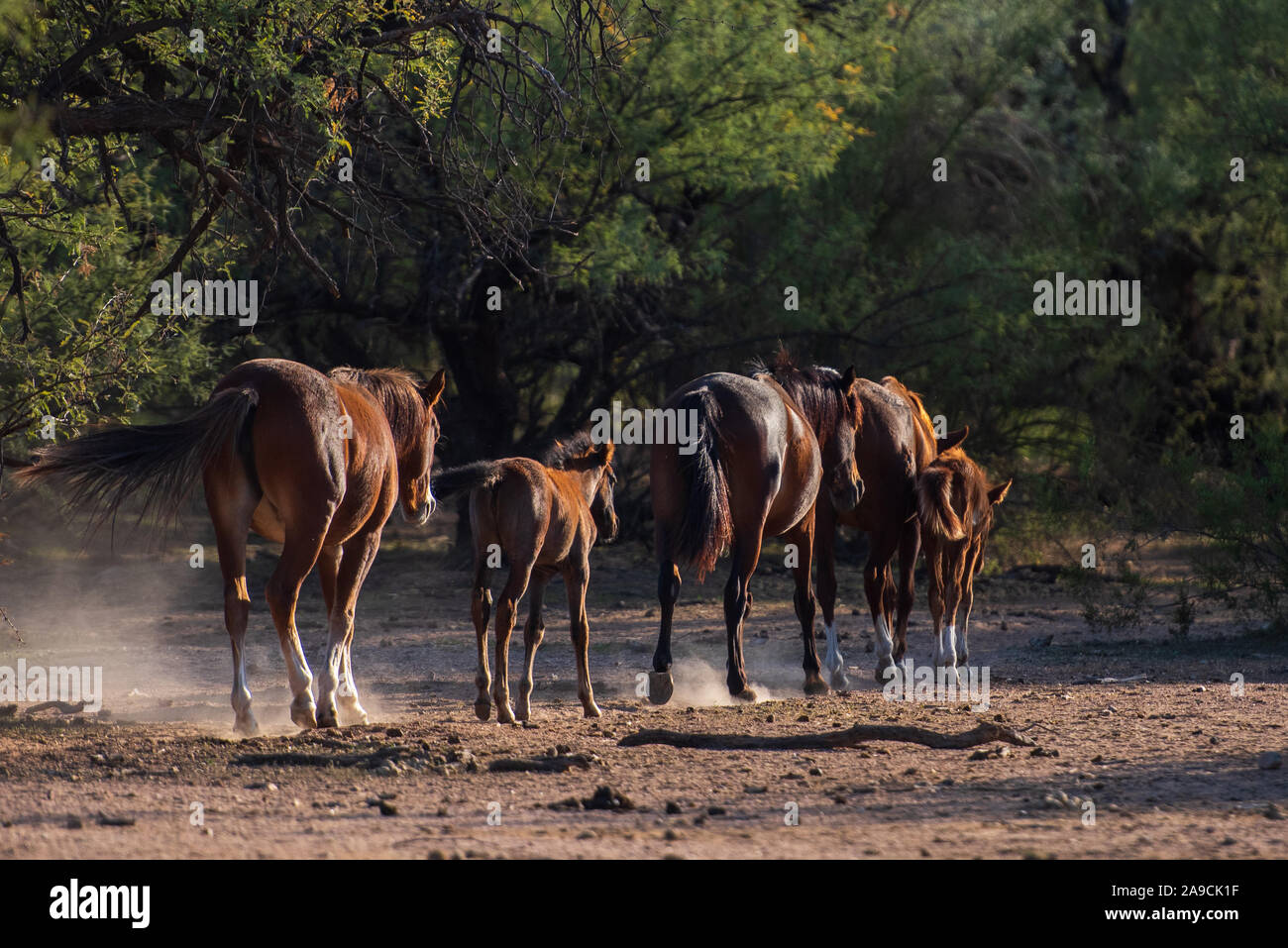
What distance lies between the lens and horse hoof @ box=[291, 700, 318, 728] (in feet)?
26.0

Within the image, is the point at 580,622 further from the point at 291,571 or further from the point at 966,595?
the point at 966,595

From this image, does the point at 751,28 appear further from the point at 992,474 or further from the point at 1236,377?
the point at 1236,377

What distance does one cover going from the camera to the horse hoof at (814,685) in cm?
1031

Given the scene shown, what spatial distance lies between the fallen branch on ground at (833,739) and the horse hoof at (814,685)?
2257 mm

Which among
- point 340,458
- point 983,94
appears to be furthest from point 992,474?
point 340,458

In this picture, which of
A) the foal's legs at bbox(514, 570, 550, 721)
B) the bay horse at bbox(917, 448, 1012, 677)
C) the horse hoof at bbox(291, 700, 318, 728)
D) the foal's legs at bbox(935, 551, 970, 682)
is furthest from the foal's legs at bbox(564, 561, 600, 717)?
the foal's legs at bbox(935, 551, 970, 682)

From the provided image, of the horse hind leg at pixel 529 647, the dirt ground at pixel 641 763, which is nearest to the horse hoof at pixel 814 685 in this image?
the dirt ground at pixel 641 763

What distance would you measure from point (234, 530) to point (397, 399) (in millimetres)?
1700

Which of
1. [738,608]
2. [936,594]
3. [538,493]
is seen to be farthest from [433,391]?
[936,594]

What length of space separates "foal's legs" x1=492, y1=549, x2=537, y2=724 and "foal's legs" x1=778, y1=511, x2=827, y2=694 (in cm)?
230

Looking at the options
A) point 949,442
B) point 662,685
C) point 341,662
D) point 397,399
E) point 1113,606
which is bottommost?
point 662,685

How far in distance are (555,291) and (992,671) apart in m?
7.35

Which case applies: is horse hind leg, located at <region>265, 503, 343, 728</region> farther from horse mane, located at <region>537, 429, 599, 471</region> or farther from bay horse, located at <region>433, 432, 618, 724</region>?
horse mane, located at <region>537, 429, 599, 471</region>

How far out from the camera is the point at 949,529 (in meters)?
10.5
